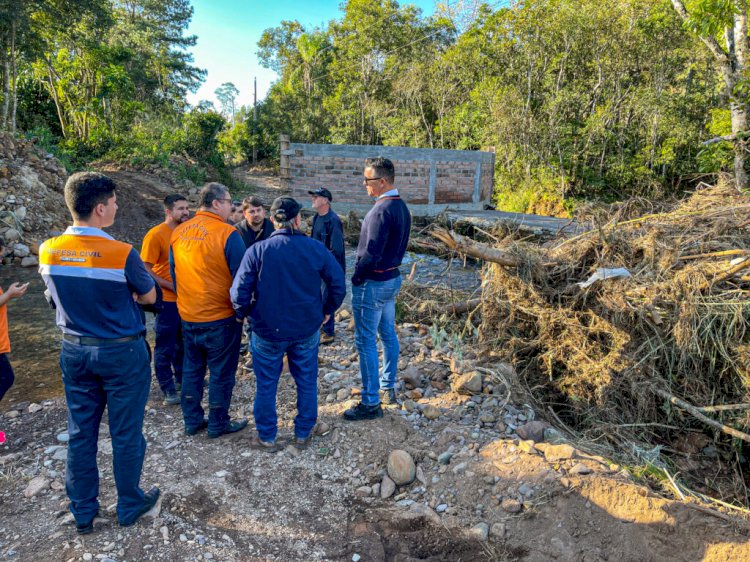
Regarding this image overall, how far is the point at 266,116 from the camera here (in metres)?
27.6

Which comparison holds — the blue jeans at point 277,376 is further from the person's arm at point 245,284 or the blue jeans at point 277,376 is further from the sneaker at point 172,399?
the sneaker at point 172,399

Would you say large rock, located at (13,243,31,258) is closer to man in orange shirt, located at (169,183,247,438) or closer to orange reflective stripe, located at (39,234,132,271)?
man in orange shirt, located at (169,183,247,438)

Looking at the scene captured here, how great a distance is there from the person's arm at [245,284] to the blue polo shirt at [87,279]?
768mm

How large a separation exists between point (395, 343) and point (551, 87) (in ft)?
46.5

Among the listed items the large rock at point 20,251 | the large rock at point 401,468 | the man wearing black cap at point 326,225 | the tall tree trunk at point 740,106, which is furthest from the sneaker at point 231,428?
the tall tree trunk at point 740,106

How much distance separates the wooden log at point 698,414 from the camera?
3.89 meters

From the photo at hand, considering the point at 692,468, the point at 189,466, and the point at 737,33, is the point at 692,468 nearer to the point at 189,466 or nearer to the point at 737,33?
the point at 189,466

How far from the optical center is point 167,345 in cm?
412

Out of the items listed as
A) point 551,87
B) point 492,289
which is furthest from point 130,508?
point 551,87

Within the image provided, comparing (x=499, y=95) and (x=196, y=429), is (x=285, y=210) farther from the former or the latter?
(x=499, y=95)

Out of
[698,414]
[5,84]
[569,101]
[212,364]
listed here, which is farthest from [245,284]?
[5,84]

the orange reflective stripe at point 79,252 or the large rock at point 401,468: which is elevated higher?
the orange reflective stripe at point 79,252

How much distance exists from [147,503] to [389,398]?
1922 millimetres

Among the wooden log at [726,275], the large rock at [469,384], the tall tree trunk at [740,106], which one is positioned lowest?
the large rock at [469,384]
